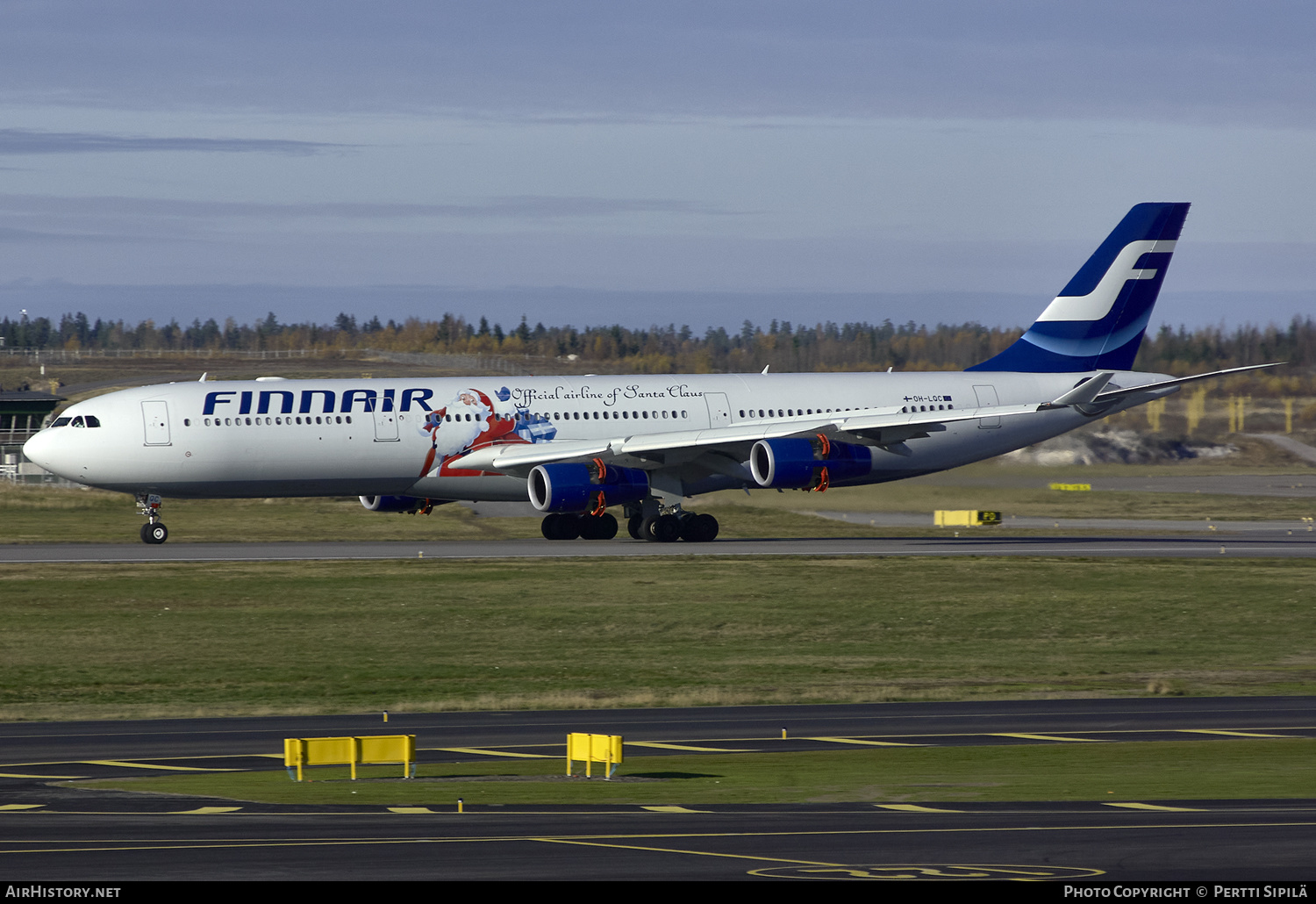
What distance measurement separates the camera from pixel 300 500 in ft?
259

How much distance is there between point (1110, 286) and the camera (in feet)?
204

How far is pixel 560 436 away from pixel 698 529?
545cm

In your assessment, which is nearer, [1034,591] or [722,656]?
[722,656]

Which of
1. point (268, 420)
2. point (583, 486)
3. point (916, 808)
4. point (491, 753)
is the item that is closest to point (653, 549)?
point (583, 486)

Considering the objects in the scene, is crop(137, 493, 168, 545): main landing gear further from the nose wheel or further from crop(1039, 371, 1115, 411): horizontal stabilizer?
crop(1039, 371, 1115, 411): horizontal stabilizer

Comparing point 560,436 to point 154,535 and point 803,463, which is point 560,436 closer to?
point 803,463

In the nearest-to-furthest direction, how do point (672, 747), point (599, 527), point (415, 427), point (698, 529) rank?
point (672, 747)
point (415, 427)
point (698, 529)
point (599, 527)

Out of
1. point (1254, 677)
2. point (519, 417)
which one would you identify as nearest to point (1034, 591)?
point (1254, 677)

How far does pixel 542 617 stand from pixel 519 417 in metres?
15.4

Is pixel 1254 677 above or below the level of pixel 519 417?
below

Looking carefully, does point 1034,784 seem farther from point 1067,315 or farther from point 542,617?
point 1067,315

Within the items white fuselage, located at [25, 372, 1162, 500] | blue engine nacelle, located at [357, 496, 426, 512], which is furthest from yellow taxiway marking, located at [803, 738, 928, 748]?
blue engine nacelle, located at [357, 496, 426, 512]

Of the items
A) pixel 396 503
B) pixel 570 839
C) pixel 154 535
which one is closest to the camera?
pixel 570 839

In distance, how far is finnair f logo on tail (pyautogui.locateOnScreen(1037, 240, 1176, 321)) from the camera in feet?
204
